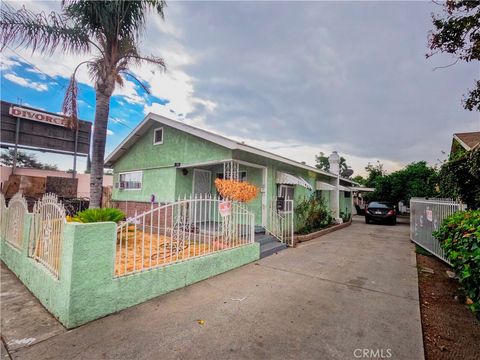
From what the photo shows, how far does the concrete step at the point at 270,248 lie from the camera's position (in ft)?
22.0

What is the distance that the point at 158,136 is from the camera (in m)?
10.9

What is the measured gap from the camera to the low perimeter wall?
116 inches

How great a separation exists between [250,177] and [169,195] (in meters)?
3.76

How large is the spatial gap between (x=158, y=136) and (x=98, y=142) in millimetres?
3779

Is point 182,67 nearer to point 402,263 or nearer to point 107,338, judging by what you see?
point 107,338

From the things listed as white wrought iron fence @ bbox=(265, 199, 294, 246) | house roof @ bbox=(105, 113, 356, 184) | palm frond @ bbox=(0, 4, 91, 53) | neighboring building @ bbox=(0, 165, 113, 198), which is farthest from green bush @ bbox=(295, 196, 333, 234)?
neighboring building @ bbox=(0, 165, 113, 198)

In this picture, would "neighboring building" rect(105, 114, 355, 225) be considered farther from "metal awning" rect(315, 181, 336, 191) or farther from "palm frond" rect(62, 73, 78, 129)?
"palm frond" rect(62, 73, 78, 129)

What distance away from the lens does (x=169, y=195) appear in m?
9.88

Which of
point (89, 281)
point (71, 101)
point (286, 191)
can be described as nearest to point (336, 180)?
point (286, 191)

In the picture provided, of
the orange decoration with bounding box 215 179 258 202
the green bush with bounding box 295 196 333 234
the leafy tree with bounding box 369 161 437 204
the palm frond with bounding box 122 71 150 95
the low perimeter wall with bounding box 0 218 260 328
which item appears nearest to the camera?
the low perimeter wall with bounding box 0 218 260 328

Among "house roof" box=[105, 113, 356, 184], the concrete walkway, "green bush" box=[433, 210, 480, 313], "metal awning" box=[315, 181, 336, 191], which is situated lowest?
the concrete walkway

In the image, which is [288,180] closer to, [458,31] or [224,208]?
[224,208]

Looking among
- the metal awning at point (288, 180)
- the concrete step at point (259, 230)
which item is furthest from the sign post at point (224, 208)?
the metal awning at point (288, 180)

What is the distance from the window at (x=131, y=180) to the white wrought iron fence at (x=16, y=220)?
239 inches
